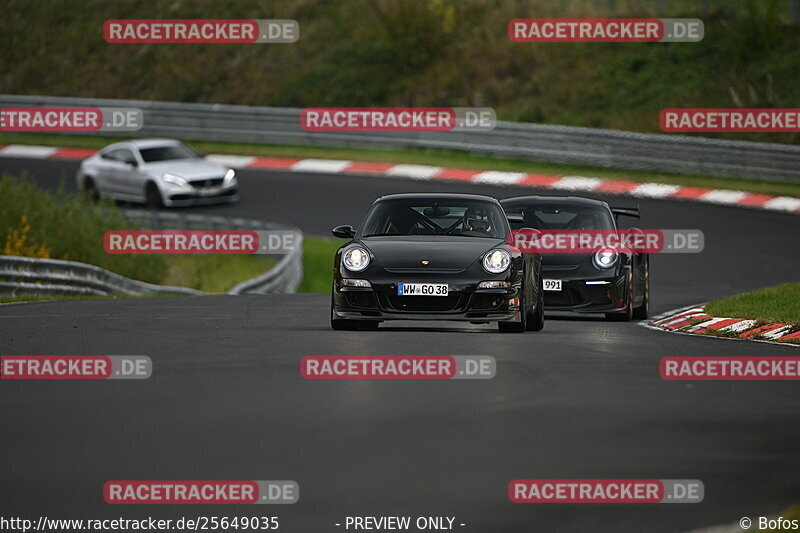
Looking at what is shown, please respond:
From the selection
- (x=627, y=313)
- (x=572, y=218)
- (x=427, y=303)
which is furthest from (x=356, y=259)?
(x=572, y=218)

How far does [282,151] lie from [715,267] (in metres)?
15.5

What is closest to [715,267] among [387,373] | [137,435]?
[387,373]

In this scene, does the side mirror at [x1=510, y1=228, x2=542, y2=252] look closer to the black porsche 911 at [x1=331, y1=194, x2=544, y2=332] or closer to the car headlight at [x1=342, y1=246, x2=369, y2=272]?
the black porsche 911 at [x1=331, y1=194, x2=544, y2=332]

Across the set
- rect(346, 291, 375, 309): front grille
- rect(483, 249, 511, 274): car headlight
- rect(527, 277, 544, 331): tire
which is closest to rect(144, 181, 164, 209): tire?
rect(527, 277, 544, 331): tire

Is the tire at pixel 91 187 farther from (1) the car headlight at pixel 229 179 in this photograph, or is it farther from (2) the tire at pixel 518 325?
(2) the tire at pixel 518 325

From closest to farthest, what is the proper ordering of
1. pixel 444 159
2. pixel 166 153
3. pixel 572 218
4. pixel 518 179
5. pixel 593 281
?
pixel 593 281, pixel 572 218, pixel 166 153, pixel 518 179, pixel 444 159

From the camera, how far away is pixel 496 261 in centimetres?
1330

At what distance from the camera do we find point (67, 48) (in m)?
48.0

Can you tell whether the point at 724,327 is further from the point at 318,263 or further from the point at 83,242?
the point at 83,242

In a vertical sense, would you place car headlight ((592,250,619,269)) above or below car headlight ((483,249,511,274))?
above

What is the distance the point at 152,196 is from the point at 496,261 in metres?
19.4

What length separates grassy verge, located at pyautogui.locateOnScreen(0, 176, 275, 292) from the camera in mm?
26297

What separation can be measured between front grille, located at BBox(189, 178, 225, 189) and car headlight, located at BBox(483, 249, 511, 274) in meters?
18.7

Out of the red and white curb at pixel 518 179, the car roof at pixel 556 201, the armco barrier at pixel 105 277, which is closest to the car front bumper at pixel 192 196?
the armco barrier at pixel 105 277
